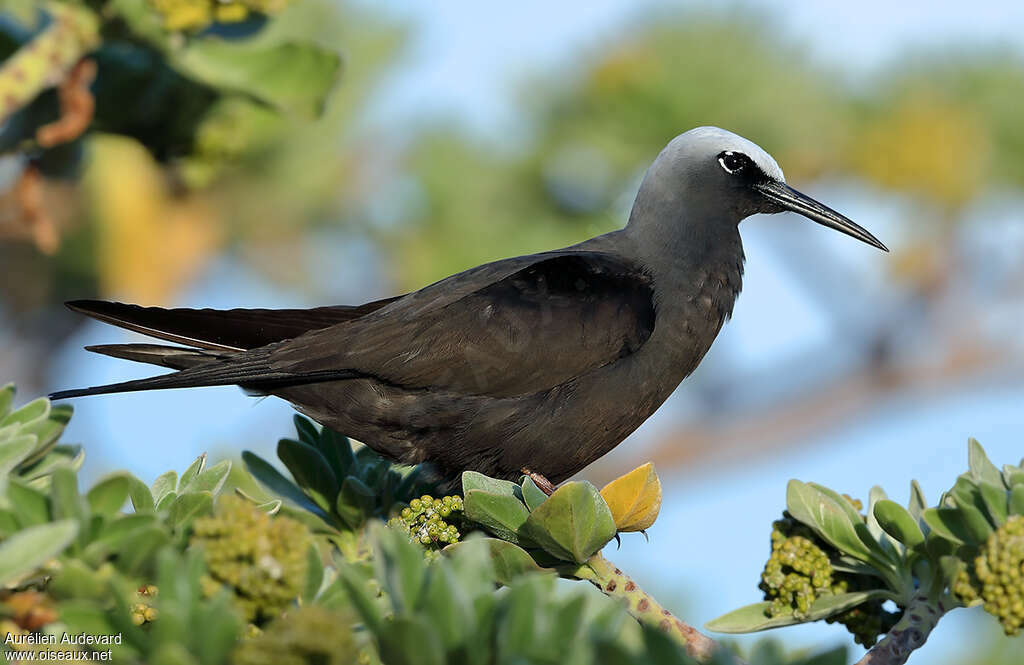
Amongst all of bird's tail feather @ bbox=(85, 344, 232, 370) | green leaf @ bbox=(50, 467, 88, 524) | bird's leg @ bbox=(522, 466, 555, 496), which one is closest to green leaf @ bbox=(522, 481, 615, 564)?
green leaf @ bbox=(50, 467, 88, 524)

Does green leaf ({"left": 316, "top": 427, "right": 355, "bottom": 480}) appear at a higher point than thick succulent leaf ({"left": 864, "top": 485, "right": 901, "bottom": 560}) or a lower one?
higher

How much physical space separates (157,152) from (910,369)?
290 inches

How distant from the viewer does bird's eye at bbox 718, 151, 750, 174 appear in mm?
3975

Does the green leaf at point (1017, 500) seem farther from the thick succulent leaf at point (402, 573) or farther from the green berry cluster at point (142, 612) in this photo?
the green berry cluster at point (142, 612)

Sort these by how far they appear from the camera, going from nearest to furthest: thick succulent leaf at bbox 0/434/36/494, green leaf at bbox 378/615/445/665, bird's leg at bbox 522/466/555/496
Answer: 1. green leaf at bbox 378/615/445/665
2. thick succulent leaf at bbox 0/434/36/494
3. bird's leg at bbox 522/466/555/496

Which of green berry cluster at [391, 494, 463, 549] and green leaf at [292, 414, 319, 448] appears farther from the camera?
green leaf at [292, 414, 319, 448]

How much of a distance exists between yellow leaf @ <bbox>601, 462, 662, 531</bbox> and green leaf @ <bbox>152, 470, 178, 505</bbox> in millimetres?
758

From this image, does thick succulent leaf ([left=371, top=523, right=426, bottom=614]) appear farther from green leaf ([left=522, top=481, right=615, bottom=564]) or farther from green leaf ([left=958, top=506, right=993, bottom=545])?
green leaf ([left=958, top=506, right=993, bottom=545])


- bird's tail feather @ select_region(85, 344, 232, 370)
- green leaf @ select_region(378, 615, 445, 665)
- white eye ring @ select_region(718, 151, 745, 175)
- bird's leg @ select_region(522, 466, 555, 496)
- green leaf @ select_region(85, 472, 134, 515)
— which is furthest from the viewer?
white eye ring @ select_region(718, 151, 745, 175)

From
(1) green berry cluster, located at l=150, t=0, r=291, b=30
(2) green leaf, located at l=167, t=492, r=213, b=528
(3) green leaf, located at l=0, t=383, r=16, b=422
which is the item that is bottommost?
(2) green leaf, located at l=167, t=492, r=213, b=528

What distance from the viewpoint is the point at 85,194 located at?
685cm

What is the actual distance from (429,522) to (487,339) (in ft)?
3.70

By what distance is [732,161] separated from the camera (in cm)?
398

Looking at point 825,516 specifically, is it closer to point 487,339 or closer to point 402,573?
point 402,573
